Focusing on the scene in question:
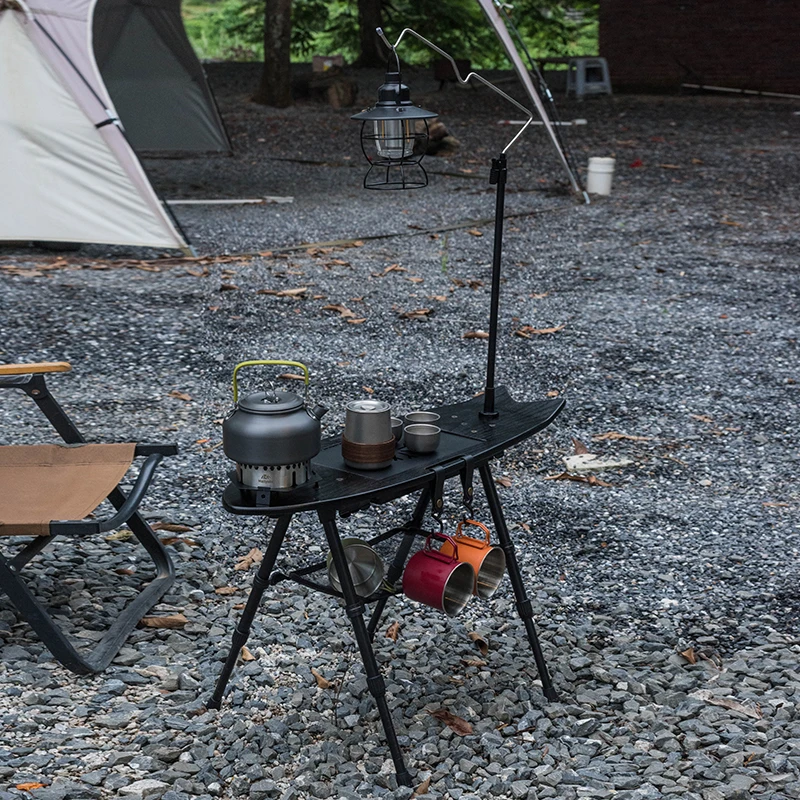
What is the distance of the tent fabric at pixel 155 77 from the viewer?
1232 centimetres

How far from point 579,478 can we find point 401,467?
1.94 meters

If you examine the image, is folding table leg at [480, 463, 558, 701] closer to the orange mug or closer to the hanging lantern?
the orange mug

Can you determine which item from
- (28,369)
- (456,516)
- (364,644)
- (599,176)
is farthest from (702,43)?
(364,644)

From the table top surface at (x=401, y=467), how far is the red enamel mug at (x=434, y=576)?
0.65 ft

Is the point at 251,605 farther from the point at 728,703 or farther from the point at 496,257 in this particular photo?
the point at 728,703

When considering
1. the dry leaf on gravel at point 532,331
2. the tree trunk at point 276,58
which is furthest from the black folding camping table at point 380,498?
the tree trunk at point 276,58

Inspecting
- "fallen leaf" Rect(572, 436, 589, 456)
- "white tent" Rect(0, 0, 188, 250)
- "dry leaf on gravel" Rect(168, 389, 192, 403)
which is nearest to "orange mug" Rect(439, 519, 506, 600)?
"fallen leaf" Rect(572, 436, 589, 456)

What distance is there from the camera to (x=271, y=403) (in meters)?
2.53

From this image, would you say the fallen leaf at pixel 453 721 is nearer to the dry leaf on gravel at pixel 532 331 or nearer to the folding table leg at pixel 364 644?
the folding table leg at pixel 364 644

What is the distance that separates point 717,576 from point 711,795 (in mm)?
1196

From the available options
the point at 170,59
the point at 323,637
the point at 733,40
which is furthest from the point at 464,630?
the point at 733,40

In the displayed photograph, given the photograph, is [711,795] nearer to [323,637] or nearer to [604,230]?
[323,637]

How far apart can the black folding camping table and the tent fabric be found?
10.5 metres

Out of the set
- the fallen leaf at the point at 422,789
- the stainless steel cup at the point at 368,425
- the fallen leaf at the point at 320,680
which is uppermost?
the stainless steel cup at the point at 368,425
